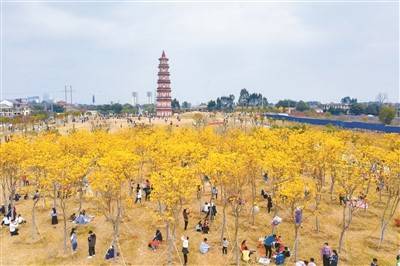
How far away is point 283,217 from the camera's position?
28.1 metres

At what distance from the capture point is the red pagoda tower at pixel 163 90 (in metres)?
114

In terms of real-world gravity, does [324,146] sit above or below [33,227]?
above

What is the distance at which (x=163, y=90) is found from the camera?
11406 centimetres

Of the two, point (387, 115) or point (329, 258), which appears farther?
point (387, 115)

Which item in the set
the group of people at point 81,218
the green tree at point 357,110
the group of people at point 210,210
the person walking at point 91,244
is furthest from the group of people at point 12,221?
the green tree at point 357,110

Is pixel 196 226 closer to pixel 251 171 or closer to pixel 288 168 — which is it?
pixel 251 171

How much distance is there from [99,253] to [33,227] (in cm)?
537

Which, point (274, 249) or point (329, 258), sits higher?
point (329, 258)

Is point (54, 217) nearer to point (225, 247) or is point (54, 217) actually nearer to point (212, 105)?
point (225, 247)

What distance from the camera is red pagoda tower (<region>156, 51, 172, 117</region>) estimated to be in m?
114

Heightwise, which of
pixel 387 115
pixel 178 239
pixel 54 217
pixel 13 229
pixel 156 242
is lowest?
pixel 178 239

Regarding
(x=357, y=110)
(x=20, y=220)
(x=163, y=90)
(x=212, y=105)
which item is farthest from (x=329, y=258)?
(x=212, y=105)

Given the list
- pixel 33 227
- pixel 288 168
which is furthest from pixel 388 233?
pixel 33 227

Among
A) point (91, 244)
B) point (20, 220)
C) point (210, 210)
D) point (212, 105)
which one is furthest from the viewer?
point (212, 105)
